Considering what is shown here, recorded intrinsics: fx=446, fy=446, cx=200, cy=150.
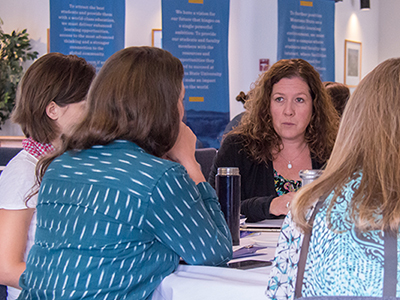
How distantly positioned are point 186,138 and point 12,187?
61 cm

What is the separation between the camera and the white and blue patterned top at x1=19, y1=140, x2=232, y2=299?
1110mm

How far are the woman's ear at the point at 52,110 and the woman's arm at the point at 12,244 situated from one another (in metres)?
0.38

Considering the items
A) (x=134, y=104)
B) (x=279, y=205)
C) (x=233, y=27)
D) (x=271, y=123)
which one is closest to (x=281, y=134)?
(x=271, y=123)

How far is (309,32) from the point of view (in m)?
5.84

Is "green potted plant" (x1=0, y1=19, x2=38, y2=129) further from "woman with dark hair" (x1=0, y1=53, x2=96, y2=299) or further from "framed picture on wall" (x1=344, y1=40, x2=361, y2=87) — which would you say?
"framed picture on wall" (x1=344, y1=40, x2=361, y2=87)

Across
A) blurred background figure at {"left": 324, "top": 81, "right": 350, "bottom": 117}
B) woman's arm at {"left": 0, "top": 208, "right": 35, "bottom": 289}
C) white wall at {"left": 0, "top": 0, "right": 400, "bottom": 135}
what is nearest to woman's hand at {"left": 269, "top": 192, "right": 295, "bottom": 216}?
woman's arm at {"left": 0, "top": 208, "right": 35, "bottom": 289}

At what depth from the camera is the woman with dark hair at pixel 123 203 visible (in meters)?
1.11

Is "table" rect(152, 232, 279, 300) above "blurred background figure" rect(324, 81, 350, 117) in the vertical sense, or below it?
below

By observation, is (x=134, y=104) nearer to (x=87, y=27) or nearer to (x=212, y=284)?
(x=212, y=284)

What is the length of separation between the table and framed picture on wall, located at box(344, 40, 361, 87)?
23.0 feet

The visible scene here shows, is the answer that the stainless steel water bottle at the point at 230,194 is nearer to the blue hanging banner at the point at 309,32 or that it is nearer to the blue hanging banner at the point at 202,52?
the blue hanging banner at the point at 202,52

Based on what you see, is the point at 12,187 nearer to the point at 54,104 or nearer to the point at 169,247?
the point at 54,104

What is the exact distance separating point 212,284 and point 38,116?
97 cm

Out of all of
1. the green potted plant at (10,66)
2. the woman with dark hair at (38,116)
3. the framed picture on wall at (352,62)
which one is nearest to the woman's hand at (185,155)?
the woman with dark hair at (38,116)
